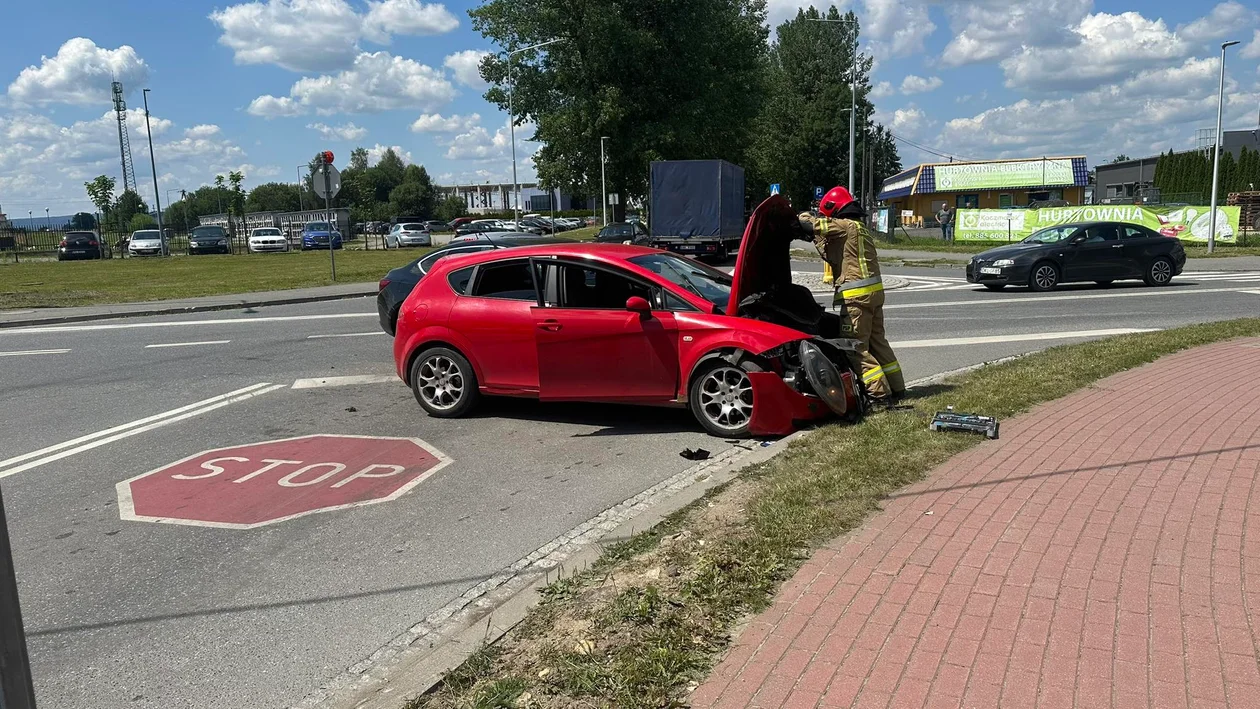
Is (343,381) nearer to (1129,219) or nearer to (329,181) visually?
(329,181)

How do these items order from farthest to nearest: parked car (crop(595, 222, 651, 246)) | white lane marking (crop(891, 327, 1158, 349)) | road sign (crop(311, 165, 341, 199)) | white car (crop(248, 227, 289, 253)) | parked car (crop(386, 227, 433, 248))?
parked car (crop(386, 227, 433, 248)) < white car (crop(248, 227, 289, 253)) < parked car (crop(595, 222, 651, 246)) < road sign (crop(311, 165, 341, 199)) < white lane marking (crop(891, 327, 1158, 349))

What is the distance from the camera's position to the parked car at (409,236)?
1982 inches

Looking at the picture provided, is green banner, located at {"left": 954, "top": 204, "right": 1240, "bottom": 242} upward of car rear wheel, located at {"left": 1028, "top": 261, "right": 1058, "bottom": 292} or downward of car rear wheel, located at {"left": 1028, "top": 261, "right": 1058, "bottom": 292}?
upward

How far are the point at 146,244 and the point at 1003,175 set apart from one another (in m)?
57.1

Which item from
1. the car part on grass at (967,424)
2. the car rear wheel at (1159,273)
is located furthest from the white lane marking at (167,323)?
the car rear wheel at (1159,273)

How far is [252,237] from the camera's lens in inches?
1869

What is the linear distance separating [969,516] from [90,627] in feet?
14.0

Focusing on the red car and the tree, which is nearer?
the red car

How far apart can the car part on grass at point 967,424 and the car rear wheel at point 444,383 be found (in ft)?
13.0

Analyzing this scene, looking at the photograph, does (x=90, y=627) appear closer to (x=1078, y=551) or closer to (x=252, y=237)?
(x=1078, y=551)

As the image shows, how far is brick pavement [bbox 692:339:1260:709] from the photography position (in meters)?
2.97

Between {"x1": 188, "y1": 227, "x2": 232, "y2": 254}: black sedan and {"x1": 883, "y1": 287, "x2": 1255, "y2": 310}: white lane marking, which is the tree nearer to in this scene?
{"x1": 188, "y1": 227, "x2": 232, "y2": 254}: black sedan

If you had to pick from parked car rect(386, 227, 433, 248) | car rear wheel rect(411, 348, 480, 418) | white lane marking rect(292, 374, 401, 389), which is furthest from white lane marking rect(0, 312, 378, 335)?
parked car rect(386, 227, 433, 248)

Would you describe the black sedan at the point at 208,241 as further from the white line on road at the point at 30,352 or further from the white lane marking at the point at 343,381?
the white lane marking at the point at 343,381
